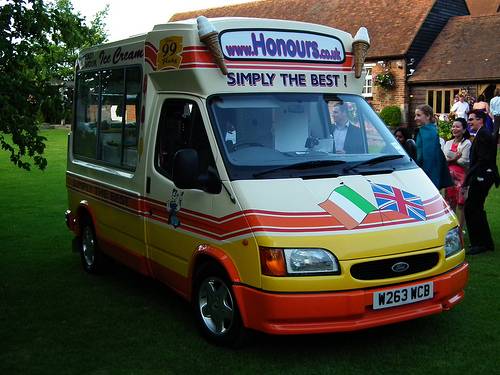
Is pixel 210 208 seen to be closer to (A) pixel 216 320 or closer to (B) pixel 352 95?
(A) pixel 216 320

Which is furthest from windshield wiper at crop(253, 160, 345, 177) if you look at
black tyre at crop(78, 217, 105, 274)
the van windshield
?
black tyre at crop(78, 217, 105, 274)

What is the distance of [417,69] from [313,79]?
31.7 meters

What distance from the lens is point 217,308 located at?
5.67m

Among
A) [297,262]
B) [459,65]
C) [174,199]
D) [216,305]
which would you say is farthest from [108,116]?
[459,65]

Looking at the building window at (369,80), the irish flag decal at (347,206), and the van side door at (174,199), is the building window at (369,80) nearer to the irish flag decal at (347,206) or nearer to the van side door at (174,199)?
the van side door at (174,199)

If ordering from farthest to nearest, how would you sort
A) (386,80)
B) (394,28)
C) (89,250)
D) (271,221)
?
1. (394,28)
2. (386,80)
3. (89,250)
4. (271,221)

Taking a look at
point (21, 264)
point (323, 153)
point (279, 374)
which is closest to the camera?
point (279, 374)

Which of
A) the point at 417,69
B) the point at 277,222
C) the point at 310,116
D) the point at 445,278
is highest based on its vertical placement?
the point at 417,69

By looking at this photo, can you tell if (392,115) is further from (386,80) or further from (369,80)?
(369,80)

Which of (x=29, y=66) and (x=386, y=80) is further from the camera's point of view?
(x=386, y=80)

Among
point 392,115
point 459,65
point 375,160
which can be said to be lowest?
point 375,160

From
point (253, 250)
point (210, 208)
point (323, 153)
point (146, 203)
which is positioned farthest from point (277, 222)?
point (146, 203)

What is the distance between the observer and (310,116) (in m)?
6.21

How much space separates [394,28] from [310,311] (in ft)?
115
